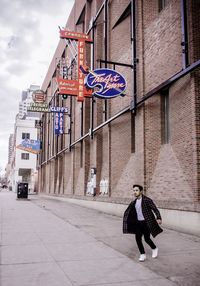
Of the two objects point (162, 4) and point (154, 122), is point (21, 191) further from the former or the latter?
point (162, 4)

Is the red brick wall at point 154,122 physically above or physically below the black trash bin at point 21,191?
above

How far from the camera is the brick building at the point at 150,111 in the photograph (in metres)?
12.7

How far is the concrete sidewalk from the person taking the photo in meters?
6.40

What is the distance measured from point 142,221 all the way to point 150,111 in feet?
28.1

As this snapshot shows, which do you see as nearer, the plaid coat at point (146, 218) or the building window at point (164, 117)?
the plaid coat at point (146, 218)

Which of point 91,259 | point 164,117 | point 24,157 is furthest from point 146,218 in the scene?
point 24,157

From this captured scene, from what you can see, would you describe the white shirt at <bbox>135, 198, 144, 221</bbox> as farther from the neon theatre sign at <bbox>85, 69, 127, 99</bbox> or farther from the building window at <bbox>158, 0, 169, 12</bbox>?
the building window at <bbox>158, 0, 169, 12</bbox>

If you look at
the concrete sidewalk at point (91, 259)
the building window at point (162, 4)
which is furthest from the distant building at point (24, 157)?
the concrete sidewalk at point (91, 259)

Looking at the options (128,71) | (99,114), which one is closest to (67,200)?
(99,114)

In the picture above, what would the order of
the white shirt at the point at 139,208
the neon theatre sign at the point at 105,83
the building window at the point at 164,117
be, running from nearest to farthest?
the white shirt at the point at 139,208
the building window at the point at 164,117
the neon theatre sign at the point at 105,83

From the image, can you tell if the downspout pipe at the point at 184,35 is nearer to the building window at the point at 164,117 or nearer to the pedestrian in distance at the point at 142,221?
the building window at the point at 164,117

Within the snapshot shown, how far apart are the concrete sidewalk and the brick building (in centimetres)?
223

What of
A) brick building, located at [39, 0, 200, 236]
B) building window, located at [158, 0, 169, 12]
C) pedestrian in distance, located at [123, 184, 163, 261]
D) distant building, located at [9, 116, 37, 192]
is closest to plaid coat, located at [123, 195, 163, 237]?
pedestrian in distance, located at [123, 184, 163, 261]

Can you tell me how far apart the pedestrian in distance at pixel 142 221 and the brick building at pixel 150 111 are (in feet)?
11.8
